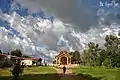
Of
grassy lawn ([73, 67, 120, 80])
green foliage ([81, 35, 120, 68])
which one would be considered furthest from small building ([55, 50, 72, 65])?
grassy lawn ([73, 67, 120, 80])

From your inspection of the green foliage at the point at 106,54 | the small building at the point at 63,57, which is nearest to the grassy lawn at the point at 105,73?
the green foliage at the point at 106,54

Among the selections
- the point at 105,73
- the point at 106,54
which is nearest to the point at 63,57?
the point at 106,54

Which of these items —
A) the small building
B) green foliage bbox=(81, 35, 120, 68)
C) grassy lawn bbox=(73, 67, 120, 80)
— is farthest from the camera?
the small building

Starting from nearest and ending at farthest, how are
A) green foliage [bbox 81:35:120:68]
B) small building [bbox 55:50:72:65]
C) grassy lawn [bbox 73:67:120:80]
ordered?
grassy lawn [bbox 73:67:120:80] < green foliage [bbox 81:35:120:68] < small building [bbox 55:50:72:65]

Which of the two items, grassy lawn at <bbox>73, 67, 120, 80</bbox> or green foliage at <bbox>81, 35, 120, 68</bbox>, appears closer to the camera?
grassy lawn at <bbox>73, 67, 120, 80</bbox>

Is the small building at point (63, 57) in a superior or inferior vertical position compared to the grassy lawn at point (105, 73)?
superior

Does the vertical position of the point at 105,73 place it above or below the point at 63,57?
below

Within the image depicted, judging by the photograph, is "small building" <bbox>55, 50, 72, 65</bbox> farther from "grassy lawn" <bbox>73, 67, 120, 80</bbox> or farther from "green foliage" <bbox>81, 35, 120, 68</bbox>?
"grassy lawn" <bbox>73, 67, 120, 80</bbox>

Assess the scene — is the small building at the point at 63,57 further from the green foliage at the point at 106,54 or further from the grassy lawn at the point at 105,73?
the grassy lawn at the point at 105,73

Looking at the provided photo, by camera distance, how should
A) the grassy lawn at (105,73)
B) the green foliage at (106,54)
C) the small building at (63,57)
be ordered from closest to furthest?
1. the grassy lawn at (105,73)
2. the green foliage at (106,54)
3. the small building at (63,57)

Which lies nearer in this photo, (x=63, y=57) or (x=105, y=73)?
(x=105, y=73)

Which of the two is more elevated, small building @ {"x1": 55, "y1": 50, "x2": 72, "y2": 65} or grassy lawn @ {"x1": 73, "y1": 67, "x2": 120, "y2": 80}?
small building @ {"x1": 55, "y1": 50, "x2": 72, "y2": 65}

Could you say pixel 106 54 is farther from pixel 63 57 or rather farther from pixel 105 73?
pixel 105 73

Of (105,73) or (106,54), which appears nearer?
(105,73)
